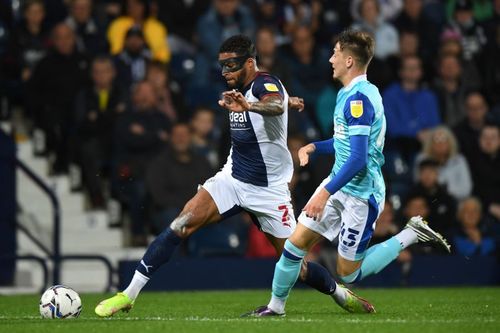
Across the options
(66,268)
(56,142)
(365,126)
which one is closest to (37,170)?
(56,142)

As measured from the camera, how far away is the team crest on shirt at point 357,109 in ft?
32.3

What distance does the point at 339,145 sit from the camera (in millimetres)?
10258

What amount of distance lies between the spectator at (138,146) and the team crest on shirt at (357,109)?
7.07 meters

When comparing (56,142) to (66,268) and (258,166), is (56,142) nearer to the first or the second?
(66,268)

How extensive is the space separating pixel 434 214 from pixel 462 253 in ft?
2.01

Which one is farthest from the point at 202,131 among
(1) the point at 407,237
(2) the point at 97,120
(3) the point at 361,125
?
(3) the point at 361,125

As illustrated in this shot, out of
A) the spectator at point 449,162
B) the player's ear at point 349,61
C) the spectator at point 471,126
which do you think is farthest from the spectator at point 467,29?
the player's ear at point 349,61

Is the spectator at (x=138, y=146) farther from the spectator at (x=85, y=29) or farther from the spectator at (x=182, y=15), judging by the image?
the spectator at (x=182, y=15)

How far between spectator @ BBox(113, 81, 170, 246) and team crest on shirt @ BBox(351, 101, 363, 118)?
7.07 metres

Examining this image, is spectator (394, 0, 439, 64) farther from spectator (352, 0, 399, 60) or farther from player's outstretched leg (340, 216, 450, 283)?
player's outstretched leg (340, 216, 450, 283)

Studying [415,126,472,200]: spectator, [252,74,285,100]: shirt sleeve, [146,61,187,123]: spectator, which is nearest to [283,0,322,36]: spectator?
[146,61,187,123]: spectator

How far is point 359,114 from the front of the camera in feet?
32.3

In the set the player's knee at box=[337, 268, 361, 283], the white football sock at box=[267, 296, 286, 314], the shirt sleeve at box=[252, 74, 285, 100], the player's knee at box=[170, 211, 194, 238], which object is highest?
the shirt sleeve at box=[252, 74, 285, 100]

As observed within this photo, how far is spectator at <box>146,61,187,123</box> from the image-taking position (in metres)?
17.2
